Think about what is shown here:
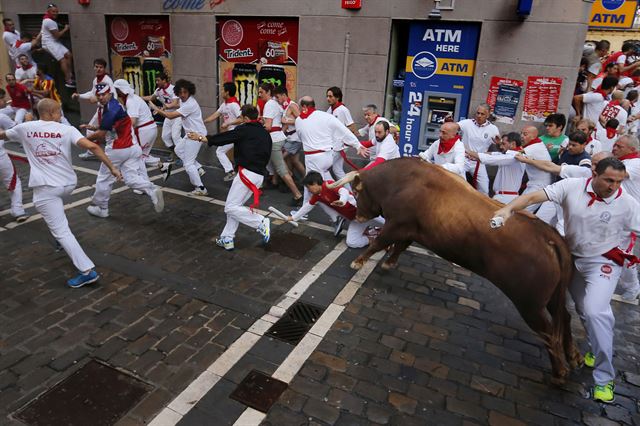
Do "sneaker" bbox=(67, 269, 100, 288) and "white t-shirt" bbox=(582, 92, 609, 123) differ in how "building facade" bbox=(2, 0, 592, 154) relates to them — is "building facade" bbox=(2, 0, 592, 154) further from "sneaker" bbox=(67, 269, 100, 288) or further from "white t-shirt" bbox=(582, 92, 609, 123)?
"sneaker" bbox=(67, 269, 100, 288)

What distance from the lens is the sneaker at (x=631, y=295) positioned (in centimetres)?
578

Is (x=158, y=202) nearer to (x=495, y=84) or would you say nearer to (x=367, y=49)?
(x=367, y=49)

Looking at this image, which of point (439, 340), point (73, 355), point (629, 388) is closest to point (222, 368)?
point (73, 355)

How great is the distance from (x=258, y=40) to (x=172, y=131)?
289 cm

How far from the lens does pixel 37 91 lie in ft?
39.7

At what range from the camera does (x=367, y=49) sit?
9.66m

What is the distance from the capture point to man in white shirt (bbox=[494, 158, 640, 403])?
155 inches

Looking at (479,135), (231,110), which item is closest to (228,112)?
(231,110)

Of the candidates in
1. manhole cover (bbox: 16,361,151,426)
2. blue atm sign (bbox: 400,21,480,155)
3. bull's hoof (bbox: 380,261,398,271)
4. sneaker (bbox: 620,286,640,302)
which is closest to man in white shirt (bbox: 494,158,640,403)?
sneaker (bbox: 620,286,640,302)

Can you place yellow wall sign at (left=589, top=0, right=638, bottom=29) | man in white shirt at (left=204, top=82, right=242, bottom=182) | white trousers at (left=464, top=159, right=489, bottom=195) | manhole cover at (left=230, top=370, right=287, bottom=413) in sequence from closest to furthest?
manhole cover at (left=230, top=370, right=287, bottom=413), white trousers at (left=464, top=159, right=489, bottom=195), man in white shirt at (left=204, top=82, right=242, bottom=182), yellow wall sign at (left=589, top=0, right=638, bottom=29)

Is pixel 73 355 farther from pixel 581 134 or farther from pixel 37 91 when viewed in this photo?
pixel 37 91

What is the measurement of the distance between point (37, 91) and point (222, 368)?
1112cm

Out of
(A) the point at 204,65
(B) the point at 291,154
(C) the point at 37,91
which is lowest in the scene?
(B) the point at 291,154

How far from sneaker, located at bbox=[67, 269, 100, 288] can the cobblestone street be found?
0.07 metres
